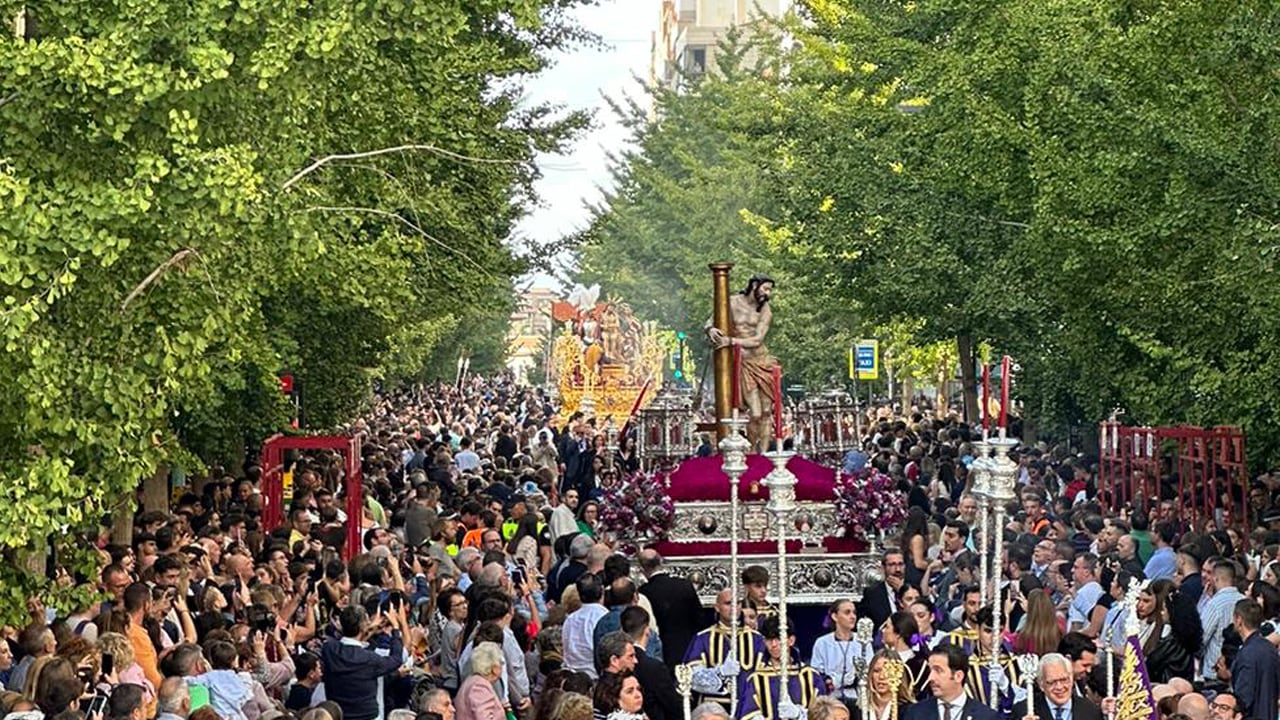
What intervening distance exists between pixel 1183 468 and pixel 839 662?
1152 centimetres

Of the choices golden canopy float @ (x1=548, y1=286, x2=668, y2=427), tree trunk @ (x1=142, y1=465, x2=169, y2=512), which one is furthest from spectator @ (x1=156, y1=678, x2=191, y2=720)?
golden canopy float @ (x1=548, y1=286, x2=668, y2=427)

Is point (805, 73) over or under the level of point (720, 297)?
over

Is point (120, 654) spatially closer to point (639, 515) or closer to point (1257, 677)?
point (1257, 677)

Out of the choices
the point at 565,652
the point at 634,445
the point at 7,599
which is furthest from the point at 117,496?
the point at 634,445

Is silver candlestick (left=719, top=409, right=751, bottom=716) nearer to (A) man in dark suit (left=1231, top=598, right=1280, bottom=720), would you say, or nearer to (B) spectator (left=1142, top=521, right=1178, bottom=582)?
(A) man in dark suit (left=1231, top=598, right=1280, bottom=720)

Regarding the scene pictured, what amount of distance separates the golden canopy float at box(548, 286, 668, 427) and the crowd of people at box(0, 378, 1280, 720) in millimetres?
26040

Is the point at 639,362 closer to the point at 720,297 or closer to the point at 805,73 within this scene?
the point at 805,73

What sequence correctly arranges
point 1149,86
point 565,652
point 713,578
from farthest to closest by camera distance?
point 1149,86 < point 713,578 < point 565,652

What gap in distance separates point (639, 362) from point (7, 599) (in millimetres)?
40754

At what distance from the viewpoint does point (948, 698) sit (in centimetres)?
1312

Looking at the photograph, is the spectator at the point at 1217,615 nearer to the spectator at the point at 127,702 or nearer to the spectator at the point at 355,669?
the spectator at the point at 355,669

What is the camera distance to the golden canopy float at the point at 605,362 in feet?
174

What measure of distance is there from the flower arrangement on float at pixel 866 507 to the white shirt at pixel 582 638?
4917mm

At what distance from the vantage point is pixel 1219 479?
27.4 metres
